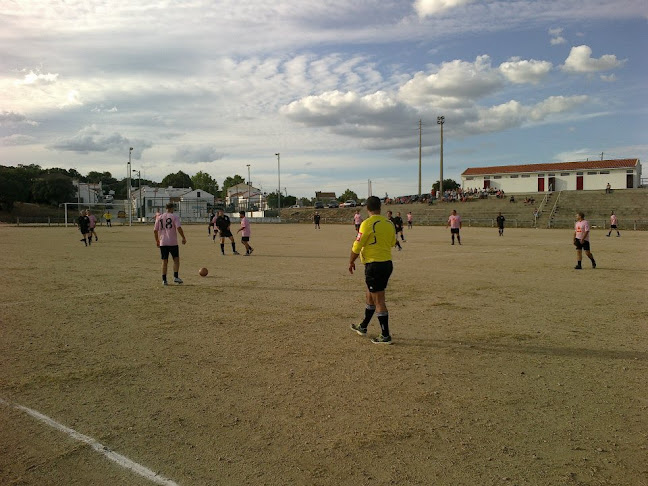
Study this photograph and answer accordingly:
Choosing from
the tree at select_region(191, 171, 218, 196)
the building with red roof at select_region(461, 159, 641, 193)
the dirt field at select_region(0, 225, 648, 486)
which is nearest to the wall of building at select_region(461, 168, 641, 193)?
the building with red roof at select_region(461, 159, 641, 193)

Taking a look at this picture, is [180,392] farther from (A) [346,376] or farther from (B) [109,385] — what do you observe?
(A) [346,376]

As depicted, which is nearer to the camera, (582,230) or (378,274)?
(378,274)

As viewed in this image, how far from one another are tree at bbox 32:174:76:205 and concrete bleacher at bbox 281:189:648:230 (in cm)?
5618

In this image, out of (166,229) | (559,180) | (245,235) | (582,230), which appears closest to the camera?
(166,229)

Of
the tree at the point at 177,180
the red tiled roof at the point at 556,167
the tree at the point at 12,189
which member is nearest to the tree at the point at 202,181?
the tree at the point at 177,180

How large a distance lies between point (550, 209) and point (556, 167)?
24.1 m

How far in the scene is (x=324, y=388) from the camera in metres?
4.92

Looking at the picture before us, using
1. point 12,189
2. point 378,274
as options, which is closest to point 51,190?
point 12,189

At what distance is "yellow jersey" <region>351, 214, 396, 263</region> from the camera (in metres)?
6.58

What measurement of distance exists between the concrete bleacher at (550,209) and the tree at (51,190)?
56181mm

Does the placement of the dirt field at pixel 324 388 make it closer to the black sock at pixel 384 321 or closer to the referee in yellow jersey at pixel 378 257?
the black sock at pixel 384 321

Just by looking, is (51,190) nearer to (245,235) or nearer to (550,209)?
(550,209)

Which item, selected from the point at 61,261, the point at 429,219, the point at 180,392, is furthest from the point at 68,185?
the point at 180,392

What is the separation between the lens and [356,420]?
4.17 meters
